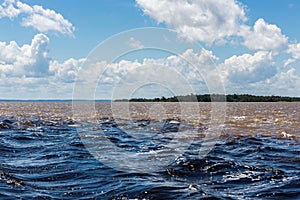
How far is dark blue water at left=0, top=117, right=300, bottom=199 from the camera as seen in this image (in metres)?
9.69

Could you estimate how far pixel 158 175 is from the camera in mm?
11883

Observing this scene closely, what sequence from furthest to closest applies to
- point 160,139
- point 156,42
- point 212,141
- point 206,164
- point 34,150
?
point 160,139 → point 212,141 → point 34,150 → point 156,42 → point 206,164

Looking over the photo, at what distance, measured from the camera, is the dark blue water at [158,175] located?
9688mm

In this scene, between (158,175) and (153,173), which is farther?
(153,173)

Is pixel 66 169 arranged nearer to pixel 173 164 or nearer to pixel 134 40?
pixel 173 164

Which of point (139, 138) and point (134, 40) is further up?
point (134, 40)

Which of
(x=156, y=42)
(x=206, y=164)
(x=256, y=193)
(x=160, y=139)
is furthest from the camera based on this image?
(x=160, y=139)

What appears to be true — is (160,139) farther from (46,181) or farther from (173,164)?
(46,181)

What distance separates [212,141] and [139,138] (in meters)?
4.83

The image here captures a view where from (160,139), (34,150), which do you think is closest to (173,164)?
(34,150)

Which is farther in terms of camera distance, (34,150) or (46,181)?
(34,150)

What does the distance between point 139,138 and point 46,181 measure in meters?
12.3

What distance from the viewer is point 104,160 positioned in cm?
1450

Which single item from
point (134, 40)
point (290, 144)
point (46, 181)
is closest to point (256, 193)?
point (46, 181)
